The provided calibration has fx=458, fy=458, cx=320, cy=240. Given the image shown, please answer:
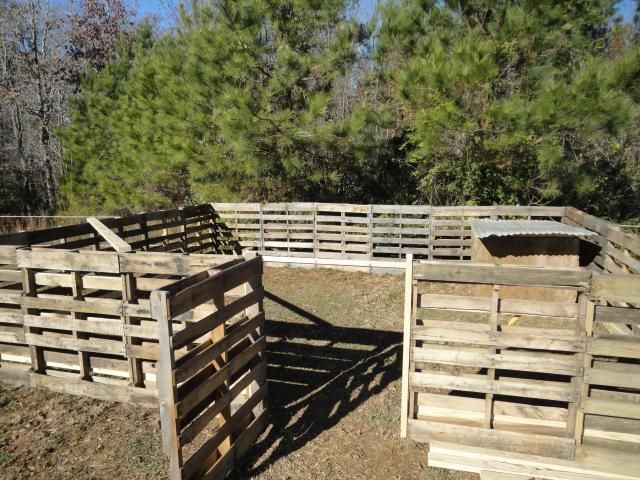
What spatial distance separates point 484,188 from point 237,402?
297 inches

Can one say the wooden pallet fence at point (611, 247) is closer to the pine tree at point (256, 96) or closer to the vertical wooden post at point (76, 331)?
the pine tree at point (256, 96)

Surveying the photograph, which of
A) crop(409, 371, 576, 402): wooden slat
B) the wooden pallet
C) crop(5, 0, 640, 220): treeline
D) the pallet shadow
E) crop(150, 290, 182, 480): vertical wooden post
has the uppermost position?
crop(5, 0, 640, 220): treeline

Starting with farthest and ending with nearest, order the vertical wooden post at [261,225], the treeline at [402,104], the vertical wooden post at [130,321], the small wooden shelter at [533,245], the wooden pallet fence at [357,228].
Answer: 1. the vertical wooden post at [261,225]
2. the wooden pallet fence at [357,228]
3. the treeline at [402,104]
4. the small wooden shelter at [533,245]
5. the vertical wooden post at [130,321]

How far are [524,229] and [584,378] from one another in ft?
12.4

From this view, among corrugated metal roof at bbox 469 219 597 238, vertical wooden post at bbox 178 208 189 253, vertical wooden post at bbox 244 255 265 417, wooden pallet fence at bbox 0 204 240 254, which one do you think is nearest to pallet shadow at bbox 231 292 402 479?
vertical wooden post at bbox 244 255 265 417

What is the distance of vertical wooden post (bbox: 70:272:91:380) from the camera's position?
4027 millimetres

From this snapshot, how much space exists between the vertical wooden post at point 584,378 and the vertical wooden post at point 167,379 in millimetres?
2697

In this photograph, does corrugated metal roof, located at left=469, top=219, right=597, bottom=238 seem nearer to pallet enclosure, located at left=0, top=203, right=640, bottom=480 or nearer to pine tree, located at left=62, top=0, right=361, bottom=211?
pallet enclosure, located at left=0, top=203, right=640, bottom=480

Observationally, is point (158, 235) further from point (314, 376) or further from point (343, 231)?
point (314, 376)

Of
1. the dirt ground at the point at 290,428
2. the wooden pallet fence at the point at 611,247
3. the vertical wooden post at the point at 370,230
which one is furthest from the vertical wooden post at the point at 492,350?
the vertical wooden post at the point at 370,230

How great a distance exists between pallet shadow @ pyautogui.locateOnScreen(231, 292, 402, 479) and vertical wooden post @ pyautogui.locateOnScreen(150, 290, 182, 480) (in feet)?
2.16

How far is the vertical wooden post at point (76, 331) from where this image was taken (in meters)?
4.03

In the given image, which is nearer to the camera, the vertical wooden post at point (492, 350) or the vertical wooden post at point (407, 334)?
the vertical wooden post at point (492, 350)

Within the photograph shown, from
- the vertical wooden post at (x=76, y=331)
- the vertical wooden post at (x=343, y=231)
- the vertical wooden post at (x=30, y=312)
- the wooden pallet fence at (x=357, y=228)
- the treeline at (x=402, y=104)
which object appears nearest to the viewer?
the vertical wooden post at (x=76, y=331)
